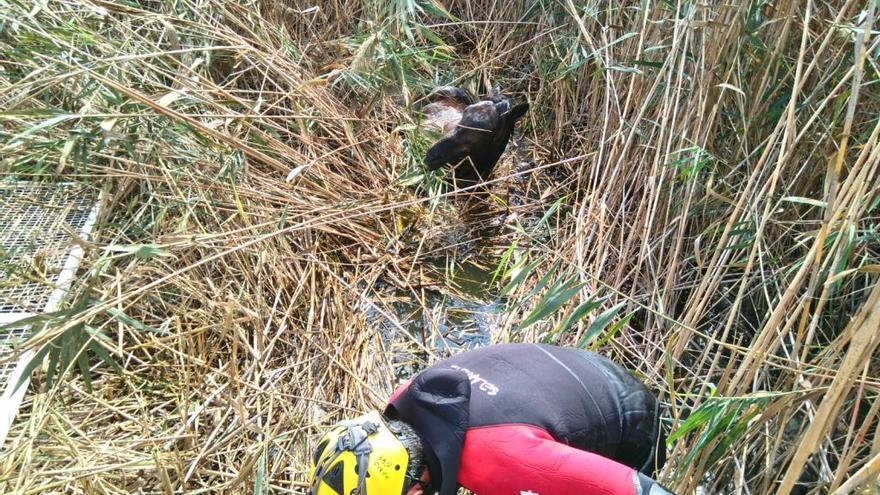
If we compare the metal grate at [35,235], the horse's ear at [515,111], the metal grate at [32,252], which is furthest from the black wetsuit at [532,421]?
the horse's ear at [515,111]

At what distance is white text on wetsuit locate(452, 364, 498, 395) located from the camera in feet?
5.38

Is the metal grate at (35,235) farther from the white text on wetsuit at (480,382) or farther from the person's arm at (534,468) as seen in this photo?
the person's arm at (534,468)

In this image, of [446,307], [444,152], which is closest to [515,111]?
[444,152]

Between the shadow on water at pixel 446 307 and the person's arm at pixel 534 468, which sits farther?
the shadow on water at pixel 446 307

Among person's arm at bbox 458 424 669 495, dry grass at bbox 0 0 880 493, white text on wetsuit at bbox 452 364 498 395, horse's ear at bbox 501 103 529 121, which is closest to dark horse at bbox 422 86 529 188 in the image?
horse's ear at bbox 501 103 529 121

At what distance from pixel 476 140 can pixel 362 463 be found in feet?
Answer: 6.35

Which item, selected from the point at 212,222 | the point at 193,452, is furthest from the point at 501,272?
the point at 193,452

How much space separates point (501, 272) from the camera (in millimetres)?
3000

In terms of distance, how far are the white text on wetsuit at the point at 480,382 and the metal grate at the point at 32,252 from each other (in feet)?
3.43

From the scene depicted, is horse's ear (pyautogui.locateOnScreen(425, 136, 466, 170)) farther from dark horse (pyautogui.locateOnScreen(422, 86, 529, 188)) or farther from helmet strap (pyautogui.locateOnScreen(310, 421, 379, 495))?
helmet strap (pyautogui.locateOnScreen(310, 421, 379, 495))

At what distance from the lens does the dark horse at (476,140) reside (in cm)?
312

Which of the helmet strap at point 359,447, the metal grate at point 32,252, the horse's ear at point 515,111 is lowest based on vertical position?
the metal grate at point 32,252

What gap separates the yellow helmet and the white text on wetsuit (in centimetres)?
23

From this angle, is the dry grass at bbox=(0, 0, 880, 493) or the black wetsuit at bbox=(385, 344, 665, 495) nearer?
the black wetsuit at bbox=(385, 344, 665, 495)
